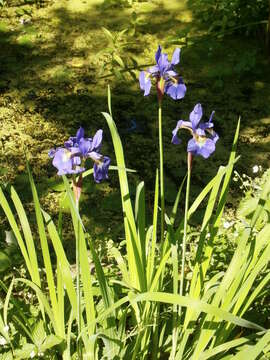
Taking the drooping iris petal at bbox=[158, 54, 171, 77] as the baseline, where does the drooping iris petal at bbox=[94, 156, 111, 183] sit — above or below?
below

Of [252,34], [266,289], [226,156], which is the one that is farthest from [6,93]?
[266,289]

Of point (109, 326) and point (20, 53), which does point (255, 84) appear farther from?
point (109, 326)

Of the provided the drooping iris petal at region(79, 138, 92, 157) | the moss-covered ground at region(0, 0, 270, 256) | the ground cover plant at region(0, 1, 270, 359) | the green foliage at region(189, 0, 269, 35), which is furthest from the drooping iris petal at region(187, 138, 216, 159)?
the green foliage at region(189, 0, 269, 35)

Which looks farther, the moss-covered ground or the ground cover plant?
the moss-covered ground

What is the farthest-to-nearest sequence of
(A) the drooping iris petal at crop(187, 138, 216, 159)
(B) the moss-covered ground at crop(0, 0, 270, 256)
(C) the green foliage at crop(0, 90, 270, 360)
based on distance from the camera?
(B) the moss-covered ground at crop(0, 0, 270, 256)
(C) the green foliage at crop(0, 90, 270, 360)
(A) the drooping iris petal at crop(187, 138, 216, 159)

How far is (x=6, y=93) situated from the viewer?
367cm

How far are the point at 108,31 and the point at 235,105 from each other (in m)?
1.00

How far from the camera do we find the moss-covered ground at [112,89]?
10.4 feet

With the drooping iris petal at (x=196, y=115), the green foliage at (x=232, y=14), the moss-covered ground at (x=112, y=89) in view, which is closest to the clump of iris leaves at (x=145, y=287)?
the drooping iris petal at (x=196, y=115)

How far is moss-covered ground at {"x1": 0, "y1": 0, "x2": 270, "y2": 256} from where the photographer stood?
3170 millimetres

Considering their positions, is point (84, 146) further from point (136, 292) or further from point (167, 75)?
point (136, 292)

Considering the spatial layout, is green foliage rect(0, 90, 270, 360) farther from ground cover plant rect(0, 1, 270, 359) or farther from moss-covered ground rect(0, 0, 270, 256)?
moss-covered ground rect(0, 0, 270, 256)

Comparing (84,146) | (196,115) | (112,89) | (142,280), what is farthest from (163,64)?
(112,89)

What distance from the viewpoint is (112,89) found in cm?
377
